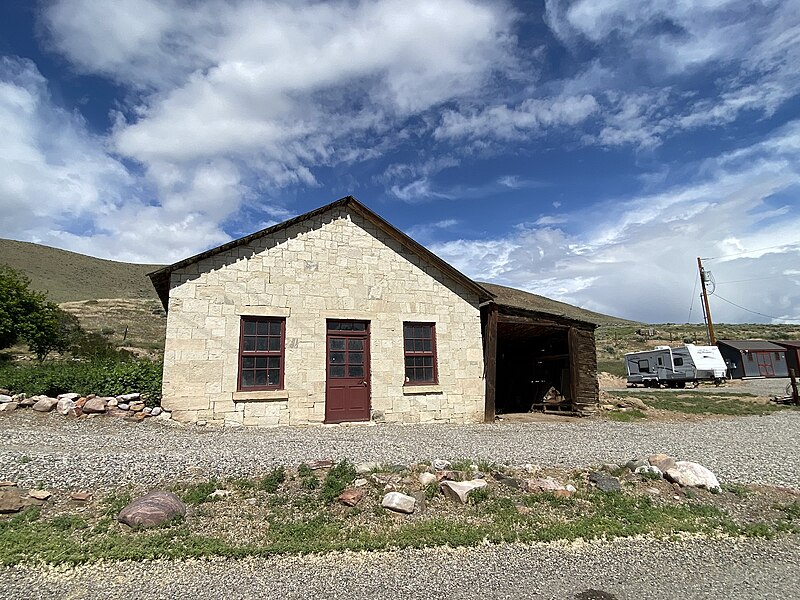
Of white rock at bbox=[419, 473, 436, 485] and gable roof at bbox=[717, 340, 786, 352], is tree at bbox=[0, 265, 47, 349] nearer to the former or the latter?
white rock at bbox=[419, 473, 436, 485]

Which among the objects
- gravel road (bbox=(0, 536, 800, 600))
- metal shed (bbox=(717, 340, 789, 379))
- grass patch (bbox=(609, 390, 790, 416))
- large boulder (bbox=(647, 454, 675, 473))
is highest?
metal shed (bbox=(717, 340, 789, 379))

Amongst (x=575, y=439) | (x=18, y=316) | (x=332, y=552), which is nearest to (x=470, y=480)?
(x=332, y=552)

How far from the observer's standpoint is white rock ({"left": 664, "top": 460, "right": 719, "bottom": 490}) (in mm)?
6965

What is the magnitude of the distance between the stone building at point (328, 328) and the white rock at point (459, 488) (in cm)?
622

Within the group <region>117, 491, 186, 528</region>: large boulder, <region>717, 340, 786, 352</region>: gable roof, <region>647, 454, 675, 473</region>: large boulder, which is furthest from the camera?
<region>717, 340, 786, 352</region>: gable roof

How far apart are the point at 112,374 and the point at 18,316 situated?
1389 cm

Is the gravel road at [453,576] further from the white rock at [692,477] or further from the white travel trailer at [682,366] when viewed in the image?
the white travel trailer at [682,366]

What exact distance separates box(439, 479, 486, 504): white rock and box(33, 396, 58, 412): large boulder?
968 centimetres

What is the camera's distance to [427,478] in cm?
672

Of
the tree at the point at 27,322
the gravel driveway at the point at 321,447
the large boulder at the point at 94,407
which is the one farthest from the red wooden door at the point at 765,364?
the tree at the point at 27,322

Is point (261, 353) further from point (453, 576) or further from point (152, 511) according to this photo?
point (453, 576)

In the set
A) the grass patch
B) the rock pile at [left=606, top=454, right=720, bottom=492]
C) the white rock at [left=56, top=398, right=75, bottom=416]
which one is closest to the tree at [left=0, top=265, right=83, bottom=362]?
the white rock at [left=56, top=398, right=75, bottom=416]

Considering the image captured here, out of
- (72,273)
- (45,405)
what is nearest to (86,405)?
(45,405)

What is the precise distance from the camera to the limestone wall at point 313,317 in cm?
1112
